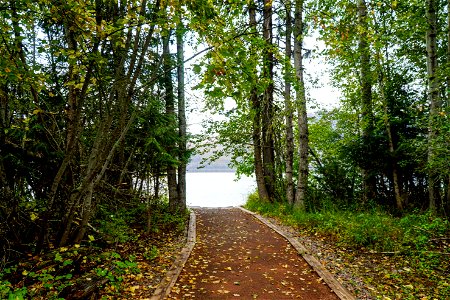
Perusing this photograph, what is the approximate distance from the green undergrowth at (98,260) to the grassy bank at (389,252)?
3.77 m

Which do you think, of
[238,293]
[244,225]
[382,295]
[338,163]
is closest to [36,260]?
[238,293]

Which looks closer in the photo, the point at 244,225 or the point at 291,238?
the point at 291,238

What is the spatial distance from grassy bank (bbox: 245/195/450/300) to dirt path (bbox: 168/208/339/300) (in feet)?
2.51

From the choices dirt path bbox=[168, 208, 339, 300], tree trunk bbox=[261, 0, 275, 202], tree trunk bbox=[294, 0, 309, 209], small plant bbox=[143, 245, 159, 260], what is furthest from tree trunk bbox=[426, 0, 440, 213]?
small plant bbox=[143, 245, 159, 260]

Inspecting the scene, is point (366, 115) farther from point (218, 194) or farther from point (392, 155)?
point (218, 194)

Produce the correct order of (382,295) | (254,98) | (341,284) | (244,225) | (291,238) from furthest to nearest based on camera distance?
(254,98), (244,225), (291,238), (341,284), (382,295)

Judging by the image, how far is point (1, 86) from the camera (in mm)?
5027

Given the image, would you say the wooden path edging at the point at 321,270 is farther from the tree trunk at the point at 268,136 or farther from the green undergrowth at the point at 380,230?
the tree trunk at the point at 268,136

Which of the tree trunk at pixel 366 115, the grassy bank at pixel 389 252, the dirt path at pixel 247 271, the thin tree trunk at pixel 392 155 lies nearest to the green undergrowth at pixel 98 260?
the dirt path at pixel 247 271

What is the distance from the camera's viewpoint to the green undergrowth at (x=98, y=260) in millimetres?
3977

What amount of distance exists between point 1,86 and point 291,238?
7.02m

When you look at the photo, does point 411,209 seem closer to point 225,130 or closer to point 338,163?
point 338,163

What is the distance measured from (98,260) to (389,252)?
5585 millimetres

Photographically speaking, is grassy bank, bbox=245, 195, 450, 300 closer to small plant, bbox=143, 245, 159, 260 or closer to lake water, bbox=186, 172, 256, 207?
small plant, bbox=143, 245, 159, 260
